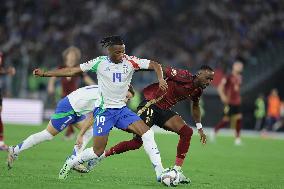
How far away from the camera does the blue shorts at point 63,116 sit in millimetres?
13898

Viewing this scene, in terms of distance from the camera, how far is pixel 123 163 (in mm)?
17250

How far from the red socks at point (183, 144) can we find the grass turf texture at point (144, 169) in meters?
0.47

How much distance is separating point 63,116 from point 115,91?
1851 millimetres

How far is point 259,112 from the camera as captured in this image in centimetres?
3653

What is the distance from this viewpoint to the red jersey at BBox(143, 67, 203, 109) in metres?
13.9

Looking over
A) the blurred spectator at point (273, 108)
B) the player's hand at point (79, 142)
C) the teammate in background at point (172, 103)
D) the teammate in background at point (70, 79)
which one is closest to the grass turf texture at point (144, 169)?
the player's hand at point (79, 142)

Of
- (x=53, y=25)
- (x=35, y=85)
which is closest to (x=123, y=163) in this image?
(x=35, y=85)

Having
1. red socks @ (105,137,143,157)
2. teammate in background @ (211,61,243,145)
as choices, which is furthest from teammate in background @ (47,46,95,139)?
teammate in background @ (211,61,243,145)

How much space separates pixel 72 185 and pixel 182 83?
3.01 meters

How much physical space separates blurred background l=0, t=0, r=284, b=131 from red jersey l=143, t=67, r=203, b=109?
71.2ft

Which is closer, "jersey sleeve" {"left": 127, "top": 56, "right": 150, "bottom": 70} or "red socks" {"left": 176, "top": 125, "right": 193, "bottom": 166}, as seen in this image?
"jersey sleeve" {"left": 127, "top": 56, "right": 150, "bottom": 70}

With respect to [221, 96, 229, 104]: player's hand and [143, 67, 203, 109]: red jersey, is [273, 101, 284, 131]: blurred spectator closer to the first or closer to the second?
[221, 96, 229, 104]: player's hand

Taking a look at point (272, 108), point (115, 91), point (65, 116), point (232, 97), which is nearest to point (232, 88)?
point (232, 97)

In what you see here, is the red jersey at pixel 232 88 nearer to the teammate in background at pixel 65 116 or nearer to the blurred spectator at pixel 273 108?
the blurred spectator at pixel 273 108
